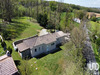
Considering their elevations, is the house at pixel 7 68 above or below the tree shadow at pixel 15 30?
below

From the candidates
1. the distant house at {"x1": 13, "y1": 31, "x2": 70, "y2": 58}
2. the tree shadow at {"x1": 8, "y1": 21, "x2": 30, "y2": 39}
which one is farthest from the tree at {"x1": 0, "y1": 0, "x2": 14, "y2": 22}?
the distant house at {"x1": 13, "y1": 31, "x2": 70, "y2": 58}

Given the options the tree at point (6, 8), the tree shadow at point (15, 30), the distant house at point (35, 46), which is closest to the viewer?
the distant house at point (35, 46)

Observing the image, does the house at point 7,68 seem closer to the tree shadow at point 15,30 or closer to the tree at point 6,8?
the tree shadow at point 15,30

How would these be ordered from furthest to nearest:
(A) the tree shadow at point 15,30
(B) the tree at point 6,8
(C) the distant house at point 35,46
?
(B) the tree at point 6,8
(A) the tree shadow at point 15,30
(C) the distant house at point 35,46

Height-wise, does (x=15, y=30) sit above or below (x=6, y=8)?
below

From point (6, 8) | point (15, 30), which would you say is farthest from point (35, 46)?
point (6, 8)

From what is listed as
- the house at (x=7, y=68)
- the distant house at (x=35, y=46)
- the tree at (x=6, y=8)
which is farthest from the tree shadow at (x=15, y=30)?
the house at (x=7, y=68)

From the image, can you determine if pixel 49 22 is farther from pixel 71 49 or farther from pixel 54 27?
pixel 71 49

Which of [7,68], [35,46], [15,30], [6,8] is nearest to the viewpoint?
[7,68]

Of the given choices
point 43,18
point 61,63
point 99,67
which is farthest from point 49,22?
point 99,67

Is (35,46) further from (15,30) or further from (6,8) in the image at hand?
(6,8)

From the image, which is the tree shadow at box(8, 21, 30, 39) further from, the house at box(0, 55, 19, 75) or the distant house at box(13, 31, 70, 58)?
the house at box(0, 55, 19, 75)
